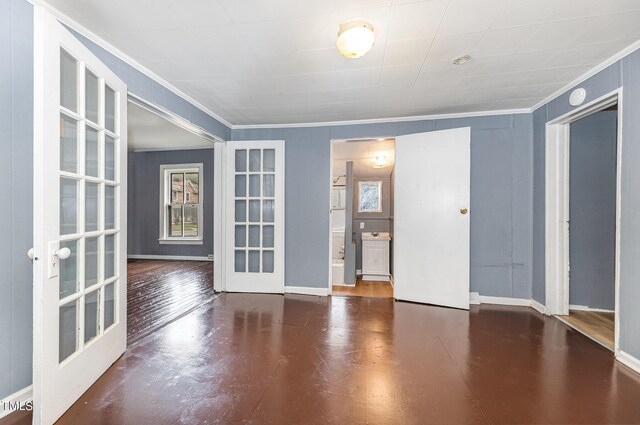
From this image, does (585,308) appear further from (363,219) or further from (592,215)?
(363,219)

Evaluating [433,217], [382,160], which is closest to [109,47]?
[433,217]

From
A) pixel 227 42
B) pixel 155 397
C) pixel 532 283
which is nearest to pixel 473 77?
pixel 227 42

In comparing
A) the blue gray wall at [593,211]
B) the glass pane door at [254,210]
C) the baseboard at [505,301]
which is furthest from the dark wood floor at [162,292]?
the blue gray wall at [593,211]

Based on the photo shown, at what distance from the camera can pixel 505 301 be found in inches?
140

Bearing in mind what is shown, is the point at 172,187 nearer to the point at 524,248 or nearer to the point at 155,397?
the point at 155,397

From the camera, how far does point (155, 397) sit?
1.75 metres

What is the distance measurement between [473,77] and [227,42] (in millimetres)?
2229

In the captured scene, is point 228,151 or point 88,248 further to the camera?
point 228,151

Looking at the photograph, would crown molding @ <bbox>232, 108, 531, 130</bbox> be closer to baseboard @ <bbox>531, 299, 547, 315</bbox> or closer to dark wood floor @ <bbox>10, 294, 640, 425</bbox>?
baseboard @ <bbox>531, 299, 547, 315</bbox>

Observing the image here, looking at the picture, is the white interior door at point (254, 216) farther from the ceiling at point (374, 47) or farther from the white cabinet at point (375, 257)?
the white cabinet at point (375, 257)

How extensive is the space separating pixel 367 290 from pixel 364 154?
2.34 m

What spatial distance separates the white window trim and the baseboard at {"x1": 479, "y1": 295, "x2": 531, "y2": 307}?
5802mm

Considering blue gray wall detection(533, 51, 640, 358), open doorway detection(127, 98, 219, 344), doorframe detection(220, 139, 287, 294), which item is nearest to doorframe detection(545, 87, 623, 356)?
blue gray wall detection(533, 51, 640, 358)

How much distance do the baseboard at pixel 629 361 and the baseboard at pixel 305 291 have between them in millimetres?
2862
